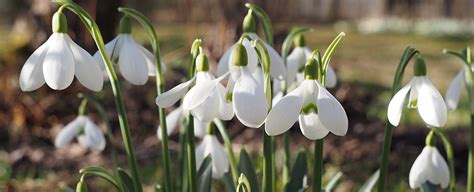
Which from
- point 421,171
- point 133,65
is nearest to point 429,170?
point 421,171

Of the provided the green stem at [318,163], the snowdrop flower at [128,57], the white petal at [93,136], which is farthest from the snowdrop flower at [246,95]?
the white petal at [93,136]

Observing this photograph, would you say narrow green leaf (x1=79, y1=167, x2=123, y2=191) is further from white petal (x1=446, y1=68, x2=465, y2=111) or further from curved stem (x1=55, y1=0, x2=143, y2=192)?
white petal (x1=446, y1=68, x2=465, y2=111)

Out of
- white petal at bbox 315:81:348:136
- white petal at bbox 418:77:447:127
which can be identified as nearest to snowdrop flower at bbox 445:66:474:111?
white petal at bbox 418:77:447:127

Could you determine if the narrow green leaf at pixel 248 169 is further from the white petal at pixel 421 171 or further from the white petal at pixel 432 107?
the white petal at pixel 432 107

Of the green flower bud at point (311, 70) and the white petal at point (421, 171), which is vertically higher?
the green flower bud at point (311, 70)

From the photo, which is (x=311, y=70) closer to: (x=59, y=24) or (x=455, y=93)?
(x=59, y=24)

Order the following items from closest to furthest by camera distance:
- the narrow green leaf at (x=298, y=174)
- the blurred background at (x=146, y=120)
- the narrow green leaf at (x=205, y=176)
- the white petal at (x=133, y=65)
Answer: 1. the white petal at (x=133, y=65)
2. the narrow green leaf at (x=205, y=176)
3. the narrow green leaf at (x=298, y=174)
4. the blurred background at (x=146, y=120)

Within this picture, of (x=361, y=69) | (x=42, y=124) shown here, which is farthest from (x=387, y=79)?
(x=42, y=124)
